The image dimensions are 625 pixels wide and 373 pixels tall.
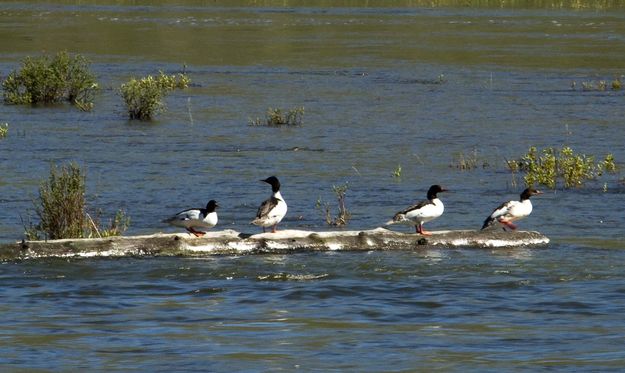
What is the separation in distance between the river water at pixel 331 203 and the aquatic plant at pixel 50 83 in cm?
79

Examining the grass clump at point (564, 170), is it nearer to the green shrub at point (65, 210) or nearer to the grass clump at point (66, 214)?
the grass clump at point (66, 214)

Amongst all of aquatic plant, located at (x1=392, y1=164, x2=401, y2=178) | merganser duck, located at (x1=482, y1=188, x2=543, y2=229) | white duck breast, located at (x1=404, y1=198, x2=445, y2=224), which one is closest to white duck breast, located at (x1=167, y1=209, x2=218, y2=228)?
white duck breast, located at (x1=404, y1=198, x2=445, y2=224)

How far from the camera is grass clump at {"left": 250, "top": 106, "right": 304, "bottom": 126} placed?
29609 mm

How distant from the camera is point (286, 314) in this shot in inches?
535

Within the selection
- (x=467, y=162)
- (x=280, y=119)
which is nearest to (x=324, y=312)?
(x=467, y=162)

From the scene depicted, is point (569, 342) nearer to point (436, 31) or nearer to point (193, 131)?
point (193, 131)

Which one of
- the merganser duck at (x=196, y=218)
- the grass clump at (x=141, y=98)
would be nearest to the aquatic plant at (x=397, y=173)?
the merganser duck at (x=196, y=218)

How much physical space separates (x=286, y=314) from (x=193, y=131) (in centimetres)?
1561

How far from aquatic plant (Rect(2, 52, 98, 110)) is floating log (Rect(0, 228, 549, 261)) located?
17.9m

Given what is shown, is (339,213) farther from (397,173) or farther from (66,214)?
(66,214)

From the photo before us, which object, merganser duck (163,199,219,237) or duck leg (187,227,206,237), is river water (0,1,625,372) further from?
merganser duck (163,199,219,237)

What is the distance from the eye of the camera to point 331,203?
66.9 feet

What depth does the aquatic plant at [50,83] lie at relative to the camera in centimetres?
3300

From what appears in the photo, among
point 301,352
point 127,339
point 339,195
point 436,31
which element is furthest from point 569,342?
point 436,31
